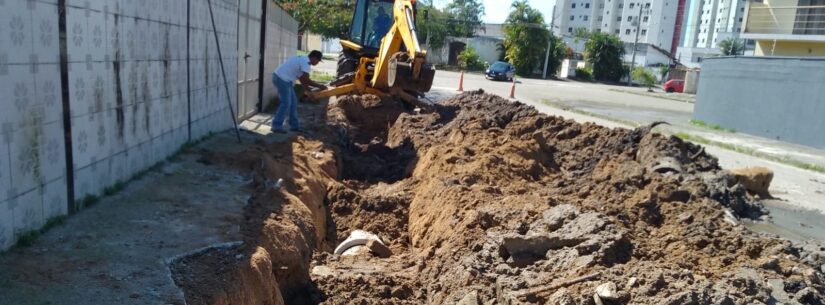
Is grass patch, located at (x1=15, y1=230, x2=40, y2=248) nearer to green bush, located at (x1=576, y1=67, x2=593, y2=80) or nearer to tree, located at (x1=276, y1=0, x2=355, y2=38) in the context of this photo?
tree, located at (x1=276, y1=0, x2=355, y2=38)

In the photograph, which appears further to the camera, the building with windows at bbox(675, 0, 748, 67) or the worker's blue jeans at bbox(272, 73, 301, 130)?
the building with windows at bbox(675, 0, 748, 67)

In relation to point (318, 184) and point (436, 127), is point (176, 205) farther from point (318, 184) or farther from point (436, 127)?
point (436, 127)

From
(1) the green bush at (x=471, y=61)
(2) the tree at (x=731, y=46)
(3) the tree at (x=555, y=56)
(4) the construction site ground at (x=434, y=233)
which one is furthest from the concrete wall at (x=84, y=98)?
(2) the tree at (x=731, y=46)

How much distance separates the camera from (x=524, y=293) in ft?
14.4

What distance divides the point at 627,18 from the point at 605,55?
47.0 metres

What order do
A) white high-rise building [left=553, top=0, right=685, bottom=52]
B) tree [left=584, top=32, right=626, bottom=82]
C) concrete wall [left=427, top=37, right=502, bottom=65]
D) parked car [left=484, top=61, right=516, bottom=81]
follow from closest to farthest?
parked car [left=484, top=61, right=516, bottom=81] → tree [left=584, top=32, right=626, bottom=82] → concrete wall [left=427, top=37, right=502, bottom=65] → white high-rise building [left=553, top=0, right=685, bottom=52]

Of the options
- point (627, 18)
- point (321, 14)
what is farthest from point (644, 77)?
point (627, 18)

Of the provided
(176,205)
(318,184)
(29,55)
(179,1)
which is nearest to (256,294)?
(176,205)

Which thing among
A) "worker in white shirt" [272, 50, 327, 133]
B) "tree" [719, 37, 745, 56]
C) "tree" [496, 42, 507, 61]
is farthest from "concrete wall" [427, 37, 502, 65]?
"worker in white shirt" [272, 50, 327, 133]

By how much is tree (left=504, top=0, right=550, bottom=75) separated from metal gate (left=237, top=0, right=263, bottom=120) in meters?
40.0

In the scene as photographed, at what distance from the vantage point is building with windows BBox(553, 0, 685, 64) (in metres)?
88.3

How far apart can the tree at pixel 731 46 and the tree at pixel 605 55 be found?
14929 millimetres

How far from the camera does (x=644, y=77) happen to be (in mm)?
49781

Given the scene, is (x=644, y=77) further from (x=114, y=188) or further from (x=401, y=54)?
(x=114, y=188)
